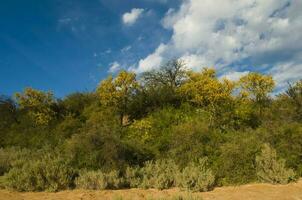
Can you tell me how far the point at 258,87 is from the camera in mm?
32906

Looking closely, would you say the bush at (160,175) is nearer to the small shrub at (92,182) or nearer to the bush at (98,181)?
the bush at (98,181)

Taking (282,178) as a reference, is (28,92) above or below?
above

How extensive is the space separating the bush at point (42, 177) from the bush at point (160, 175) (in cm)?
305

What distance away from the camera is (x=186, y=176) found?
14016 mm

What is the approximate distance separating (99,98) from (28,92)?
6.06 metres

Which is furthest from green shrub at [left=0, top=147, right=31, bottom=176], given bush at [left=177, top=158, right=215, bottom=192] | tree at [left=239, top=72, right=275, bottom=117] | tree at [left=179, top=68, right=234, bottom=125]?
tree at [left=239, top=72, right=275, bottom=117]

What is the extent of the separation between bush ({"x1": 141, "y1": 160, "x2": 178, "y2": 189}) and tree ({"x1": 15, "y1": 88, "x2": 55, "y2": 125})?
1594 centimetres

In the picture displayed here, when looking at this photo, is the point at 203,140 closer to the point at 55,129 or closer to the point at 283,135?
the point at 283,135

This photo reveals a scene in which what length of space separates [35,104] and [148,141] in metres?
12.6

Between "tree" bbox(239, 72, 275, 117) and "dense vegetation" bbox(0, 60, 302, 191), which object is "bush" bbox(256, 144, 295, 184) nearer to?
"dense vegetation" bbox(0, 60, 302, 191)

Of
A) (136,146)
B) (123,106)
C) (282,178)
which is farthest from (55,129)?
(282,178)

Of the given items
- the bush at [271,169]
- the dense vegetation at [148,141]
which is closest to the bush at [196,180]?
the dense vegetation at [148,141]

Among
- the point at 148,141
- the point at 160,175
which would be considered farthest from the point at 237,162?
the point at 148,141

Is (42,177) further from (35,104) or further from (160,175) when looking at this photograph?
(35,104)
